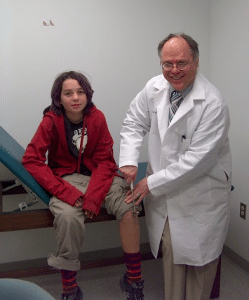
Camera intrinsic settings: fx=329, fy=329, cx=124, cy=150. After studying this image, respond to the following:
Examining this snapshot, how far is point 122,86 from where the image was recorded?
254 cm

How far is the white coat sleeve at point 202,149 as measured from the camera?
1.57 metres

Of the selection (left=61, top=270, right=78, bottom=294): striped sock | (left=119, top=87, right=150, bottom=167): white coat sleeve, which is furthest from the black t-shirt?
(left=61, top=270, right=78, bottom=294): striped sock


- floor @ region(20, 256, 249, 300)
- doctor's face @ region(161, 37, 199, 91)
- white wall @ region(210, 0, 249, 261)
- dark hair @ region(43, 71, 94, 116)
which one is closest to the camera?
doctor's face @ region(161, 37, 199, 91)

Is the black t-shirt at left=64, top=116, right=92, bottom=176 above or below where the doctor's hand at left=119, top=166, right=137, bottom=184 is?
above

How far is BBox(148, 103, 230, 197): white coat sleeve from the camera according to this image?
1.57 metres

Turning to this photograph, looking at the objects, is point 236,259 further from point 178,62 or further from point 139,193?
point 178,62

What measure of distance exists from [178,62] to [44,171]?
90 cm

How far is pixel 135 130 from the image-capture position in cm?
191

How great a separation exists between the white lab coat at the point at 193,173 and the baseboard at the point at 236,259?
0.74 m

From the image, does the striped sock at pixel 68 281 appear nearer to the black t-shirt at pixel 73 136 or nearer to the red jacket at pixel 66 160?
the red jacket at pixel 66 160

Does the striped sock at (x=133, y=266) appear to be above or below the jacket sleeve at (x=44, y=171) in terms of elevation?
below

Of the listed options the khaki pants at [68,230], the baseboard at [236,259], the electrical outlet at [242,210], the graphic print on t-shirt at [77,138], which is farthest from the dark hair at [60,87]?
the baseboard at [236,259]

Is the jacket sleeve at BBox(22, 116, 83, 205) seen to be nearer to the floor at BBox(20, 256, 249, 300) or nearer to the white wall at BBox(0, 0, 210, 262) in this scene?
the white wall at BBox(0, 0, 210, 262)

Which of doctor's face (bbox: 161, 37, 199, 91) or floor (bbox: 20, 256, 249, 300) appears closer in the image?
doctor's face (bbox: 161, 37, 199, 91)
